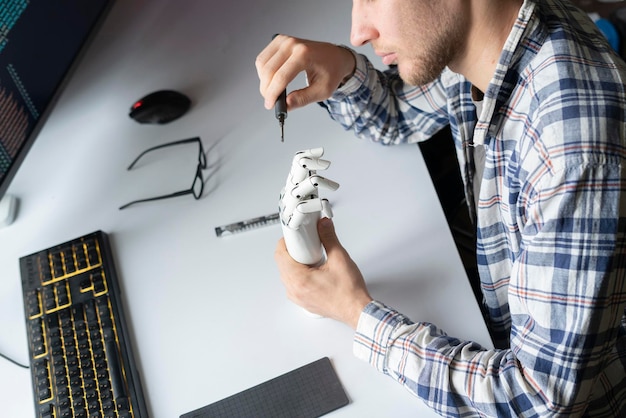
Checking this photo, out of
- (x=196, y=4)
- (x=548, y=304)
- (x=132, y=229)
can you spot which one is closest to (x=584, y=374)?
(x=548, y=304)

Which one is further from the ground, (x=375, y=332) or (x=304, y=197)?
(x=304, y=197)

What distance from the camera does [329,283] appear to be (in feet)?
2.79

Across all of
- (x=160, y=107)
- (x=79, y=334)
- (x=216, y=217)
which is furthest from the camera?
(x=160, y=107)

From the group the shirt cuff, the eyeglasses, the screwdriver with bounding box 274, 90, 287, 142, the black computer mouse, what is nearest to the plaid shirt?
the shirt cuff

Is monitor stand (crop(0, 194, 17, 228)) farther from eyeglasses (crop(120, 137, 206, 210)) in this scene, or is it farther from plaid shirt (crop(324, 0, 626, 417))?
plaid shirt (crop(324, 0, 626, 417))

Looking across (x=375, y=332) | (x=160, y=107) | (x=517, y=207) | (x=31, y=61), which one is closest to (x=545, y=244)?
(x=517, y=207)

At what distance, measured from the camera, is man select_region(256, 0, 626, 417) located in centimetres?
66

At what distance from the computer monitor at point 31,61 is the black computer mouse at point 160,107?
0.17 metres

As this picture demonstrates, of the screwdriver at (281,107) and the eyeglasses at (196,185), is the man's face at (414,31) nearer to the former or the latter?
the screwdriver at (281,107)

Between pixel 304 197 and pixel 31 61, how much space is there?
65cm

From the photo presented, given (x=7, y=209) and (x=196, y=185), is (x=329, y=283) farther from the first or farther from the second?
(x=7, y=209)

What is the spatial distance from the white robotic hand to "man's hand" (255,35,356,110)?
0.21 m

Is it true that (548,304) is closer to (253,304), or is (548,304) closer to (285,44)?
(253,304)

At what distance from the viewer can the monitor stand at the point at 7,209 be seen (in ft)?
3.54
